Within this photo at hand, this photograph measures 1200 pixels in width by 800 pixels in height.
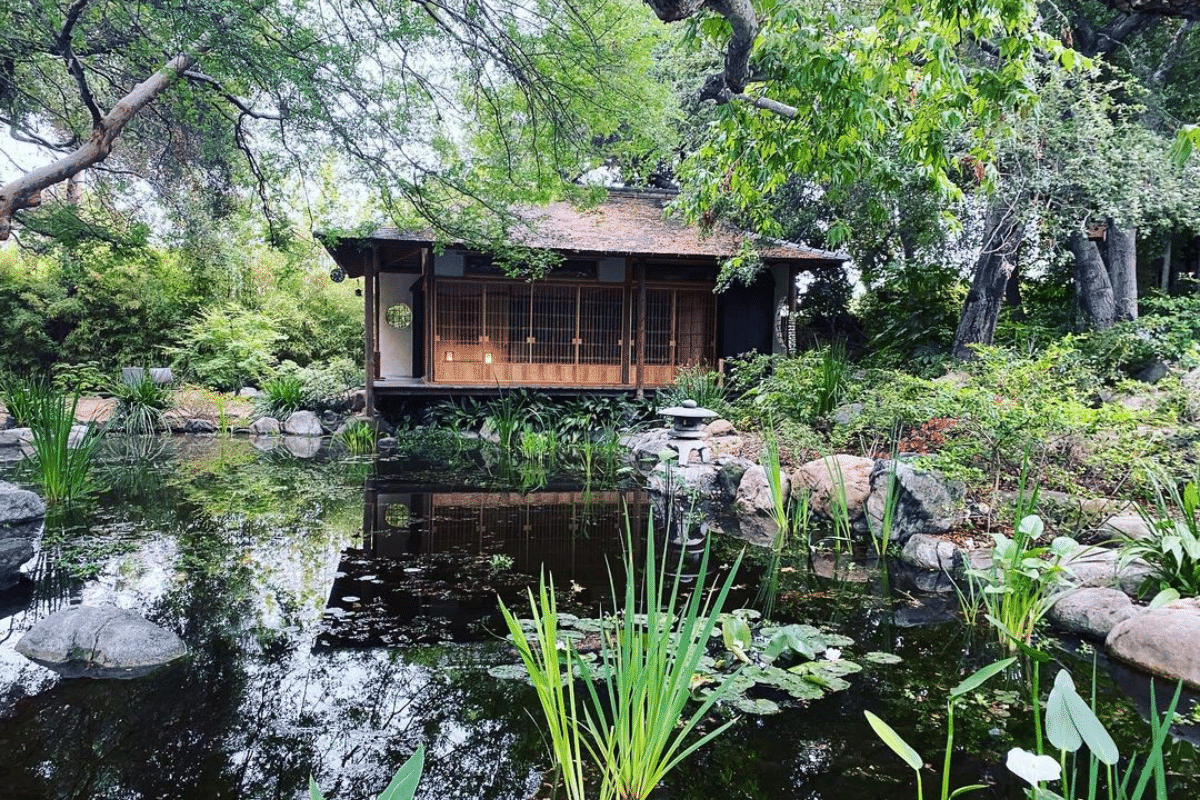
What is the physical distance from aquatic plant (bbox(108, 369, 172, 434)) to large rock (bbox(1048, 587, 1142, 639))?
12.1 metres

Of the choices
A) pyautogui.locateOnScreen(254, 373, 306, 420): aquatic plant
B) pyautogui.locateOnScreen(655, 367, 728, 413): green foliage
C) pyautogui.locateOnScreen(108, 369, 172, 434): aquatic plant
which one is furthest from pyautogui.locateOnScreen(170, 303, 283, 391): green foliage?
pyautogui.locateOnScreen(655, 367, 728, 413): green foliage

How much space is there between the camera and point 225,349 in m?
15.3

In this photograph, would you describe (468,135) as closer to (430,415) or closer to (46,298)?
(430,415)

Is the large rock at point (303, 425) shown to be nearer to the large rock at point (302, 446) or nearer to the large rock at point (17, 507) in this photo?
the large rock at point (302, 446)

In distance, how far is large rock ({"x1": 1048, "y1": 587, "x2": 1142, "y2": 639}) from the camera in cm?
335

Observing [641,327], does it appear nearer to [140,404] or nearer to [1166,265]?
[1166,265]

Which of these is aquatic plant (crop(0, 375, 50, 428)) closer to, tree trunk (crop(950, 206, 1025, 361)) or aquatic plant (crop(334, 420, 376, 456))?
aquatic plant (crop(334, 420, 376, 456))

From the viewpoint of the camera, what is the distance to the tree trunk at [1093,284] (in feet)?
29.9

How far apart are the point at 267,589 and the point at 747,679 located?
260cm

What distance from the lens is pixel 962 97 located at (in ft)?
11.5

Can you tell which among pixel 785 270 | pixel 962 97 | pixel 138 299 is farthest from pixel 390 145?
pixel 138 299

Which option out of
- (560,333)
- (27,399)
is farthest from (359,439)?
(27,399)

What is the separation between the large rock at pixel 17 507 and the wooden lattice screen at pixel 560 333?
758 centimetres

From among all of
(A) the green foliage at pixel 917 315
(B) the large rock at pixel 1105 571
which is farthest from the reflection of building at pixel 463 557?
(A) the green foliage at pixel 917 315
